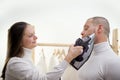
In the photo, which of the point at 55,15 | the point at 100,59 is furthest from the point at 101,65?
the point at 55,15

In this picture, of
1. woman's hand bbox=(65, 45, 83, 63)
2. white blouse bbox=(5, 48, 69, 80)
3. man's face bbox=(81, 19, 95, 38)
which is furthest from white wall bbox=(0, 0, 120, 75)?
woman's hand bbox=(65, 45, 83, 63)

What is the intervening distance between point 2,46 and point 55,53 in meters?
0.77

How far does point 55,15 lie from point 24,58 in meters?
1.73

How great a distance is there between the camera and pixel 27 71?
4.69ft

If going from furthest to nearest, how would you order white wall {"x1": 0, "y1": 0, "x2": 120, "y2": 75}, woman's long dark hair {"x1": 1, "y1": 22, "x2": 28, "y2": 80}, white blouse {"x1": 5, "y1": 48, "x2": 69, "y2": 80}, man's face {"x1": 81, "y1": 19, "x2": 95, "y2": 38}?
white wall {"x1": 0, "y1": 0, "x2": 120, "y2": 75}
man's face {"x1": 81, "y1": 19, "x2": 95, "y2": 38}
woman's long dark hair {"x1": 1, "y1": 22, "x2": 28, "y2": 80}
white blouse {"x1": 5, "y1": 48, "x2": 69, "y2": 80}

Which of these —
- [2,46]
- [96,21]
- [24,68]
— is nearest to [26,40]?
[24,68]

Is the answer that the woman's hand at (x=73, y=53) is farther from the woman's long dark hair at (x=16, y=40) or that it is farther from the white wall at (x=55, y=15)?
the white wall at (x=55, y=15)

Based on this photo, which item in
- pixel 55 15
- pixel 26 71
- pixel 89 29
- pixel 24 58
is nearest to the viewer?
pixel 26 71

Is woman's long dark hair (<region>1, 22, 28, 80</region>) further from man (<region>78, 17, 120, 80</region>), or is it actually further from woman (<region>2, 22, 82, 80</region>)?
man (<region>78, 17, 120, 80</region>)

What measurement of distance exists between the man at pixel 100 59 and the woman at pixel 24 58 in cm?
21

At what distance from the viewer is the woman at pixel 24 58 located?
4.65 feet

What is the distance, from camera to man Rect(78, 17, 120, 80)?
1.49m

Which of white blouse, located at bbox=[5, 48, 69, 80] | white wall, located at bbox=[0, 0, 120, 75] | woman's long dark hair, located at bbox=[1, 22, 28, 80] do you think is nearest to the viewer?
white blouse, located at bbox=[5, 48, 69, 80]

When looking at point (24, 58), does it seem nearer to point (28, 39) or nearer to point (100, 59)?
point (28, 39)
